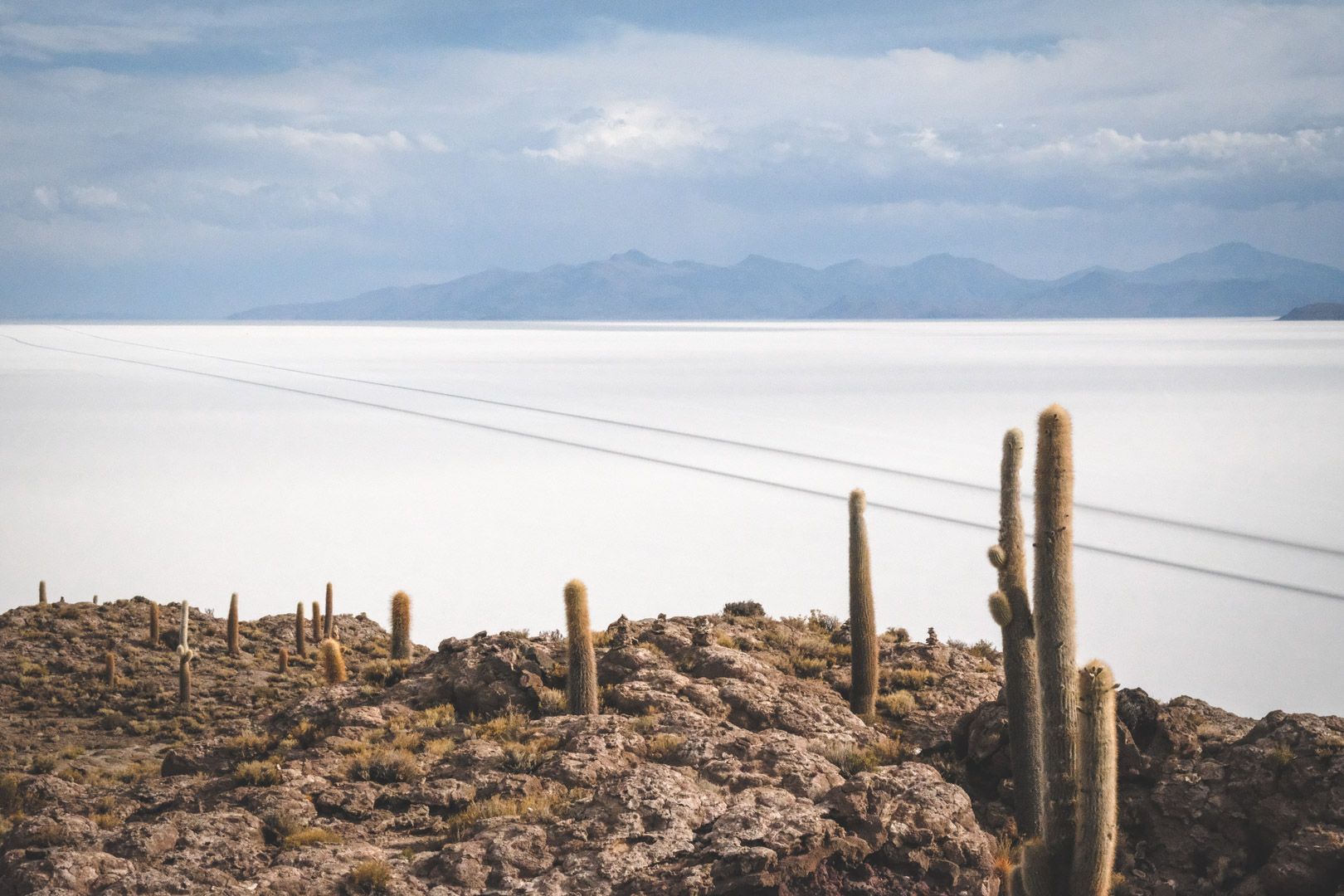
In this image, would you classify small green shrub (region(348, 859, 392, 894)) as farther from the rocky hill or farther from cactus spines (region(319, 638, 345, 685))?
cactus spines (region(319, 638, 345, 685))

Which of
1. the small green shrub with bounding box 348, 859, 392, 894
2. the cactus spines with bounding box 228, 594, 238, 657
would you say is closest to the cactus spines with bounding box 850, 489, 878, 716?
the small green shrub with bounding box 348, 859, 392, 894

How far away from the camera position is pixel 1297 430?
45062mm

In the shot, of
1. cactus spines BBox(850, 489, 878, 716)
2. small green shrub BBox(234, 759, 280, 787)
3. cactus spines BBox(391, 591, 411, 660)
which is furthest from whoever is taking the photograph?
cactus spines BBox(391, 591, 411, 660)

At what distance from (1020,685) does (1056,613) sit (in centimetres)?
154

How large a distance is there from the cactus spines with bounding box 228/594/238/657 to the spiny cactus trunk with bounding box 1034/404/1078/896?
13.5 meters

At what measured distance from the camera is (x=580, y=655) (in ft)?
39.5

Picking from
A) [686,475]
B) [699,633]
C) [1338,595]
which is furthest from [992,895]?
[686,475]

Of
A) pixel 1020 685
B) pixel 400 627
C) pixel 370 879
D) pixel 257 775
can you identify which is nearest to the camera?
pixel 370 879

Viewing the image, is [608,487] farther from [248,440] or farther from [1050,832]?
[1050,832]

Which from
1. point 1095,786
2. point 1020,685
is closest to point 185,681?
point 1020,685

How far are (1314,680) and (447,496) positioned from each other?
69.3 feet

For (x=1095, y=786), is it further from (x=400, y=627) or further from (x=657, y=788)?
(x=400, y=627)

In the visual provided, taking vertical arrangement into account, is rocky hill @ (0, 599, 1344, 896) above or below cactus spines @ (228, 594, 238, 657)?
above

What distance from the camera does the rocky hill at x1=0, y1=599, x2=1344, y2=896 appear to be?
8.40 metres
